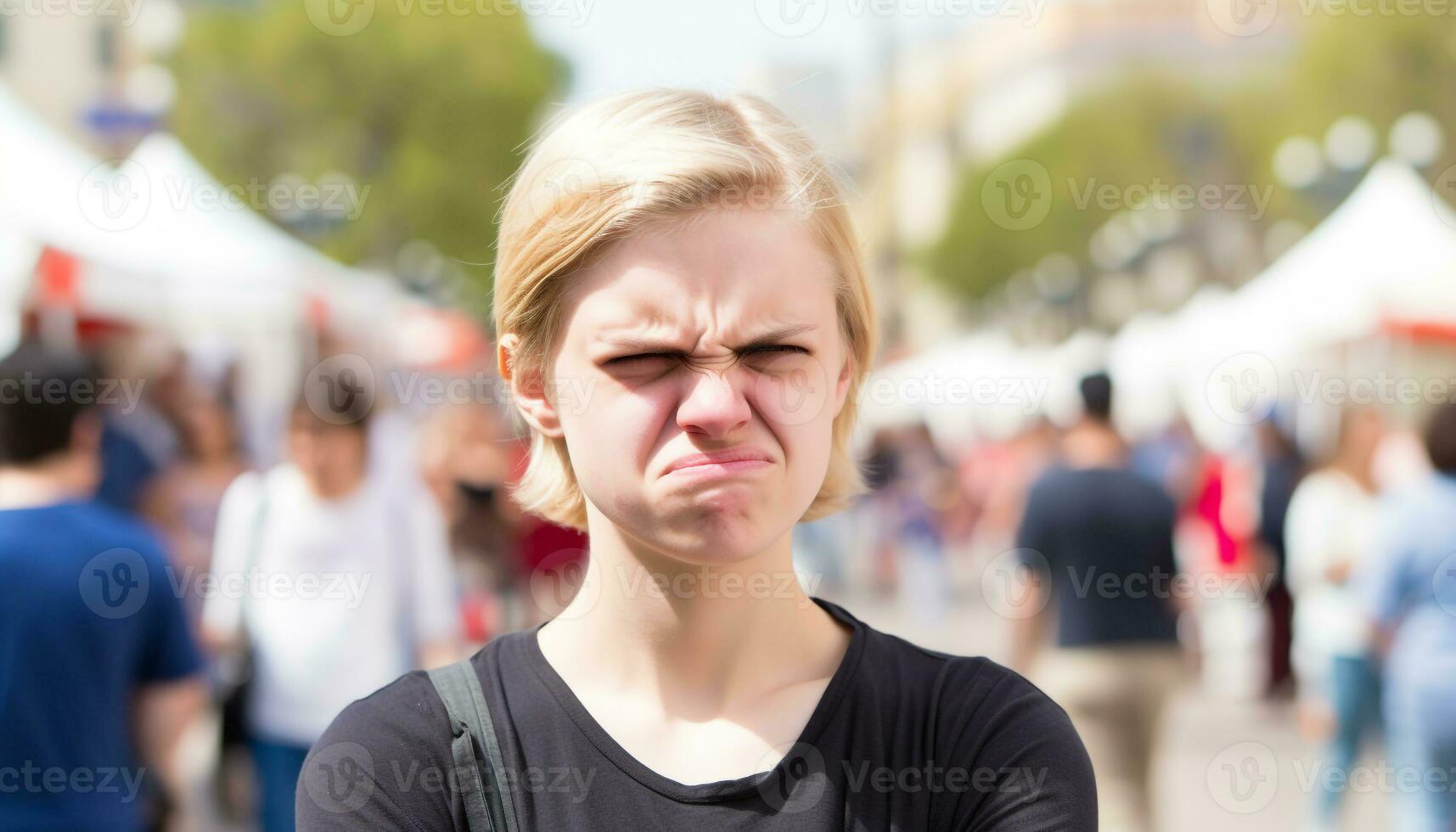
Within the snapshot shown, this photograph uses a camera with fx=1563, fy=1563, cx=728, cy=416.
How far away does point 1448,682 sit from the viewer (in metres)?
5.14

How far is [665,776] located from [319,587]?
11.7ft

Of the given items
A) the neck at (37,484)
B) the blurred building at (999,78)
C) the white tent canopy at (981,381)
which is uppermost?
the blurred building at (999,78)

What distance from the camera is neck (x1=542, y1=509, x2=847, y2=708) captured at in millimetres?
1724

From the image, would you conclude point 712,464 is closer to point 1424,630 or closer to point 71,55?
point 1424,630

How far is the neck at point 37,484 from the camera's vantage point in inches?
157

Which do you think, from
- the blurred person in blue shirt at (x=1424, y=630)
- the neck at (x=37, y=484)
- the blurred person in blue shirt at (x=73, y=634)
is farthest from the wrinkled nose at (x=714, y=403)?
the blurred person in blue shirt at (x=1424, y=630)

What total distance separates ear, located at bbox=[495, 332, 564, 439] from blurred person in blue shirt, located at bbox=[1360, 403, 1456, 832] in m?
4.30

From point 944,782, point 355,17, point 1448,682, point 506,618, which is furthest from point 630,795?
point 355,17

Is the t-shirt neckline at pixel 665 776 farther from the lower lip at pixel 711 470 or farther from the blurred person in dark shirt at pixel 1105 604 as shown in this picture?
the blurred person in dark shirt at pixel 1105 604

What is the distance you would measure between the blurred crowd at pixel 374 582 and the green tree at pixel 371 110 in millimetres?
29734

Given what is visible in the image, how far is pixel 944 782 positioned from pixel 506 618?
5884mm

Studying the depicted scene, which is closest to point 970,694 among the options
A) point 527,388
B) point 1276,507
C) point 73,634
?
point 527,388

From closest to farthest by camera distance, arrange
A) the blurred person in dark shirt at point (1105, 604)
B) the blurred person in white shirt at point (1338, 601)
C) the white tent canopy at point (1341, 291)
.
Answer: the blurred person in dark shirt at point (1105, 604)
the blurred person in white shirt at point (1338, 601)
the white tent canopy at point (1341, 291)

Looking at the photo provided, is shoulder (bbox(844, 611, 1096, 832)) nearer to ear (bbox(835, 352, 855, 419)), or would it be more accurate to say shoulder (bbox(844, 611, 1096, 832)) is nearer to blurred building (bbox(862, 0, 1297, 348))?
ear (bbox(835, 352, 855, 419))
